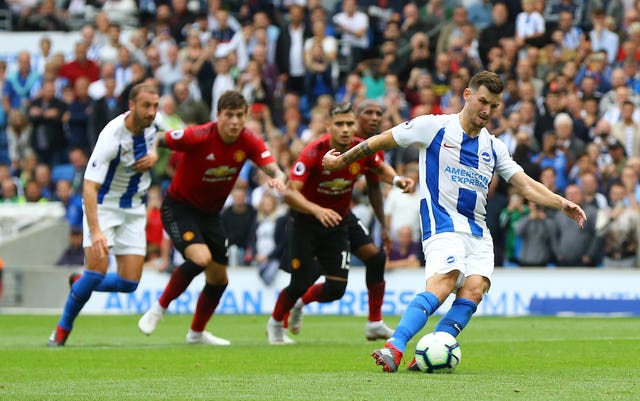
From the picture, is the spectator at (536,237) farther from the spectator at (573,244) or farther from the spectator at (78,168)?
the spectator at (78,168)

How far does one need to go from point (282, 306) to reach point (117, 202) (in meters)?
2.15

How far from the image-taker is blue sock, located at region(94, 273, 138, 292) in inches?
559

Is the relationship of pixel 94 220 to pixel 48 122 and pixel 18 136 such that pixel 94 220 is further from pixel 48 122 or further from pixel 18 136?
pixel 18 136

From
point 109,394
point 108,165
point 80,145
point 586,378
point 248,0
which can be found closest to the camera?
point 109,394

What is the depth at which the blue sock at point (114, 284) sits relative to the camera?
46.6 ft

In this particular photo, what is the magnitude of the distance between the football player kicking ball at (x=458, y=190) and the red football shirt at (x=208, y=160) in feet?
11.2

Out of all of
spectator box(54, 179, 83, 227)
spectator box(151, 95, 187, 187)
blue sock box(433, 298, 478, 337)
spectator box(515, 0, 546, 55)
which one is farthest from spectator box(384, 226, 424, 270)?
blue sock box(433, 298, 478, 337)

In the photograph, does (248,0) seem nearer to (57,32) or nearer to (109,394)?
(57,32)

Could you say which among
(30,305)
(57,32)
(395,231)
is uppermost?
(57,32)

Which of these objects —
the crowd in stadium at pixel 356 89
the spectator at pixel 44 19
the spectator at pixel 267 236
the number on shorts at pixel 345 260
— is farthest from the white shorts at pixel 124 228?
the spectator at pixel 44 19

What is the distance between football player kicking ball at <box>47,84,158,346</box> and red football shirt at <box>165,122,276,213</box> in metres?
0.38

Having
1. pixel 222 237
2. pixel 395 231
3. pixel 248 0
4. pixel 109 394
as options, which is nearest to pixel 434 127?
pixel 109 394

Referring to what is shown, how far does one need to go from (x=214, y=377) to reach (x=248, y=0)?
20.7 meters

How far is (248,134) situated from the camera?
1405cm
